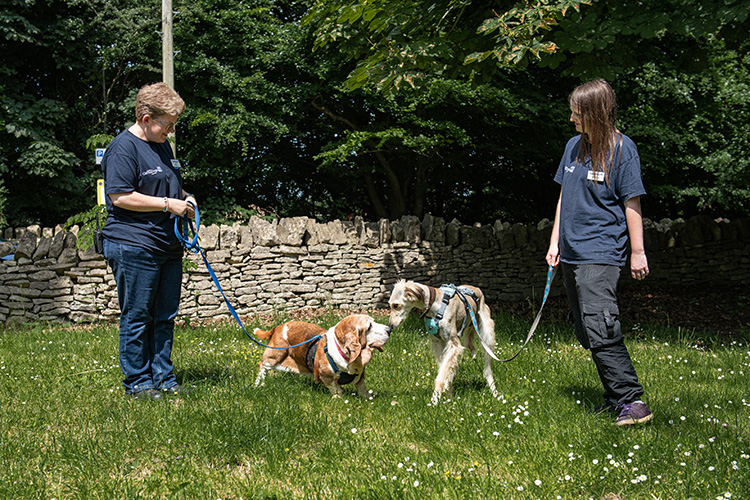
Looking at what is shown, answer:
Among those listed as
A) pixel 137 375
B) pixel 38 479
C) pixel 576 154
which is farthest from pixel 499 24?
pixel 38 479

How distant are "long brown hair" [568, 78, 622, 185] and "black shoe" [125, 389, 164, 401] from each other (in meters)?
3.41

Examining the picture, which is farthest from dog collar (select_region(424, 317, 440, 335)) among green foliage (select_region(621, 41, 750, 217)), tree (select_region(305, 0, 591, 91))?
green foliage (select_region(621, 41, 750, 217))

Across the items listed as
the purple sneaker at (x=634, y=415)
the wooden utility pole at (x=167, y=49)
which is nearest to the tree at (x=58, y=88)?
the wooden utility pole at (x=167, y=49)

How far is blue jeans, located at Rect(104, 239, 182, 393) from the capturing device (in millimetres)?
4016

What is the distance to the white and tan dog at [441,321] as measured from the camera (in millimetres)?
4043

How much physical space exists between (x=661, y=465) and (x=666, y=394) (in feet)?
4.95

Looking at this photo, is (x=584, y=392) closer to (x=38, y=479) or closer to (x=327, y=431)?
(x=327, y=431)

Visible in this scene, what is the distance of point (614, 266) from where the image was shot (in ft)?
11.8

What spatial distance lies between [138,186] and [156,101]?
2.02 feet

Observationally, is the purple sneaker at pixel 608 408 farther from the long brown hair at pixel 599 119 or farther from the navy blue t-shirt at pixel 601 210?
the long brown hair at pixel 599 119

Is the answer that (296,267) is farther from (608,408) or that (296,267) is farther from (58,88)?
(58,88)

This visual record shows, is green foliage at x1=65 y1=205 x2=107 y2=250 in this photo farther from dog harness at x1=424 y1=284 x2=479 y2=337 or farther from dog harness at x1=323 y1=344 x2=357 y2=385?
dog harness at x1=424 y1=284 x2=479 y2=337

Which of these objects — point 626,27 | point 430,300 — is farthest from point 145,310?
point 626,27

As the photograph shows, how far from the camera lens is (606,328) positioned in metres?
3.53
